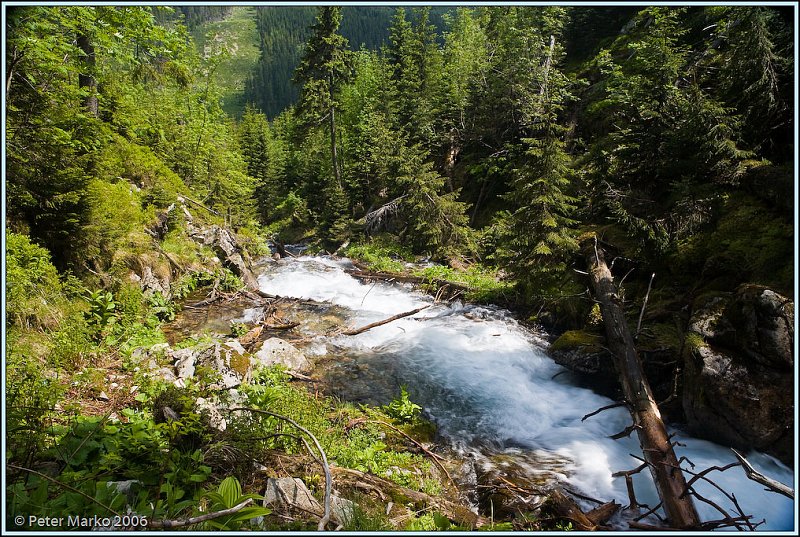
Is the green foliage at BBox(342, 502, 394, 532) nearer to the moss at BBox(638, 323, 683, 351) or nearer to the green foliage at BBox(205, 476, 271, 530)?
the green foliage at BBox(205, 476, 271, 530)

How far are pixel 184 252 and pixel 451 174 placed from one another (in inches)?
708

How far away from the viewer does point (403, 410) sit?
673cm

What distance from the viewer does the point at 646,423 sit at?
530cm

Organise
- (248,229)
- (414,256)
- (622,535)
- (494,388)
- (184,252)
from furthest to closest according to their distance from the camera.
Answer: (248,229)
(414,256)
(184,252)
(494,388)
(622,535)

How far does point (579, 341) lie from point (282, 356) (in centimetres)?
662

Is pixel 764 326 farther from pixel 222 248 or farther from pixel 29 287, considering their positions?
pixel 222 248

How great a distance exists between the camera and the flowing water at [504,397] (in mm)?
5145

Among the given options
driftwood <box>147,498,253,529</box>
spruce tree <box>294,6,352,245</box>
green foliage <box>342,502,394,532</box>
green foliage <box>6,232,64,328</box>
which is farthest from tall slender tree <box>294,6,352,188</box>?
driftwood <box>147,498,253,529</box>

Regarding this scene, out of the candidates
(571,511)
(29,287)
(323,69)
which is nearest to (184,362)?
(29,287)

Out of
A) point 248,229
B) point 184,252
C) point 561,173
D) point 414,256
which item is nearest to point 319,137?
point 248,229

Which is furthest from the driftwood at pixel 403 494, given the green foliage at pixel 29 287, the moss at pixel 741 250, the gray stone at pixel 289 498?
the moss at pixel 741 250

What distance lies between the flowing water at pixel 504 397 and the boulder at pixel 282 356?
59 centimetres

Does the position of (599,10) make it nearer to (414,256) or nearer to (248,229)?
(414,256)

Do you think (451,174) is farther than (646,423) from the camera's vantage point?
Yes
